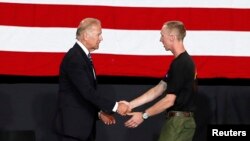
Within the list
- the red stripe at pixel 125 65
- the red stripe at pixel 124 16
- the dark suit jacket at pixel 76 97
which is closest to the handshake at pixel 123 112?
the dark suit jacket at pixel 76 97

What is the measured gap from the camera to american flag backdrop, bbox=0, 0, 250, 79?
15.1 ft

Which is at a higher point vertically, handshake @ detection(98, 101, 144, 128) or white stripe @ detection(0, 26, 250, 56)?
white stripe @ detection(0, 26, 250, 56)

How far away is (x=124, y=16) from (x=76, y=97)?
100 cm

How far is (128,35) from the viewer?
15.3 feet

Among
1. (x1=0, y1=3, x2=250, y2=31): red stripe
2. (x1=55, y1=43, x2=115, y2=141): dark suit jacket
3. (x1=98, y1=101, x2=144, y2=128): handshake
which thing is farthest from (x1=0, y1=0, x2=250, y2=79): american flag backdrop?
(x1=55, y1=43, x2=115, y2=141): dark suit jacket

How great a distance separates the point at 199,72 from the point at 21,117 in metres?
1.31

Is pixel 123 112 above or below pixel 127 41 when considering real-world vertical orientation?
below

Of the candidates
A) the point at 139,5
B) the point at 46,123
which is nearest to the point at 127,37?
the point at 139,5

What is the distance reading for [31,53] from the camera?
4.61 metres

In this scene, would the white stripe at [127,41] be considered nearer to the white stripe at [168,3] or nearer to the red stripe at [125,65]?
the red stripe at [125,65]

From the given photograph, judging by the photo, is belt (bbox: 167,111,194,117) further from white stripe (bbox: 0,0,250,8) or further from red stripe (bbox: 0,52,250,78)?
white stripe (bbox: 0,0,250,8)

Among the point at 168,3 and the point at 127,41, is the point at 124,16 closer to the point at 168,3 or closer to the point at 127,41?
the point at 127,41

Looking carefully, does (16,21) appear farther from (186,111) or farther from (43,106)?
(186,111)

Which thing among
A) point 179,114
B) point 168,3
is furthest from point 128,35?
point 179,114
